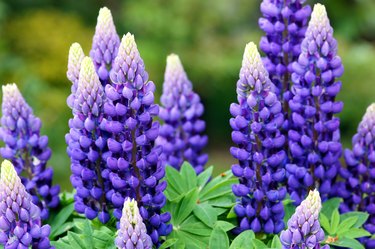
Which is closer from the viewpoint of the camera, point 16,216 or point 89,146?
point 16,216

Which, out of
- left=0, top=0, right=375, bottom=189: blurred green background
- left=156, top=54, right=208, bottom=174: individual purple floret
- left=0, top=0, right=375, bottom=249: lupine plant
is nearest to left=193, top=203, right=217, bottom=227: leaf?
left=0, top=0, right=375, bottom=249: lupine plant

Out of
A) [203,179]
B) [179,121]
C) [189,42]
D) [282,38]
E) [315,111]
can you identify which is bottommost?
[203,179]

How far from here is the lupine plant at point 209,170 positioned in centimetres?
186

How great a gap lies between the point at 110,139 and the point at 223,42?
27.3 ft

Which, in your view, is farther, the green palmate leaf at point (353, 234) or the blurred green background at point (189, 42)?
the blurred green background at point (189, 42)

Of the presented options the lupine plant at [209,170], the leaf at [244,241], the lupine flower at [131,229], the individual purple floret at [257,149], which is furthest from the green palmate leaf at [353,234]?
the lupine flower at [131,229]

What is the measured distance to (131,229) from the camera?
5.46 feet

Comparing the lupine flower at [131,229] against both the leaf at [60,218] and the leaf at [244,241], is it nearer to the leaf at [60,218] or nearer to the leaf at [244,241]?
the leaf at [244,241]

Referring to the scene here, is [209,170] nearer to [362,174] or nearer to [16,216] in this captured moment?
[362,174]

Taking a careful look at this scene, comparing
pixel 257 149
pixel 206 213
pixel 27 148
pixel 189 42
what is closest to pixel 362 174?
pixel 257 149

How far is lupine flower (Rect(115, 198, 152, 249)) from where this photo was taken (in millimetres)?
1656

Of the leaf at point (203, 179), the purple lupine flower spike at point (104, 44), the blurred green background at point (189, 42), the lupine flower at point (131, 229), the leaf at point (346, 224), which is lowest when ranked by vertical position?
the lupine flower at point (131, 229)

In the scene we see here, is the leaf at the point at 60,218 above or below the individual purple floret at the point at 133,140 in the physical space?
below

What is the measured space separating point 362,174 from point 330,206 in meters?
0.16
